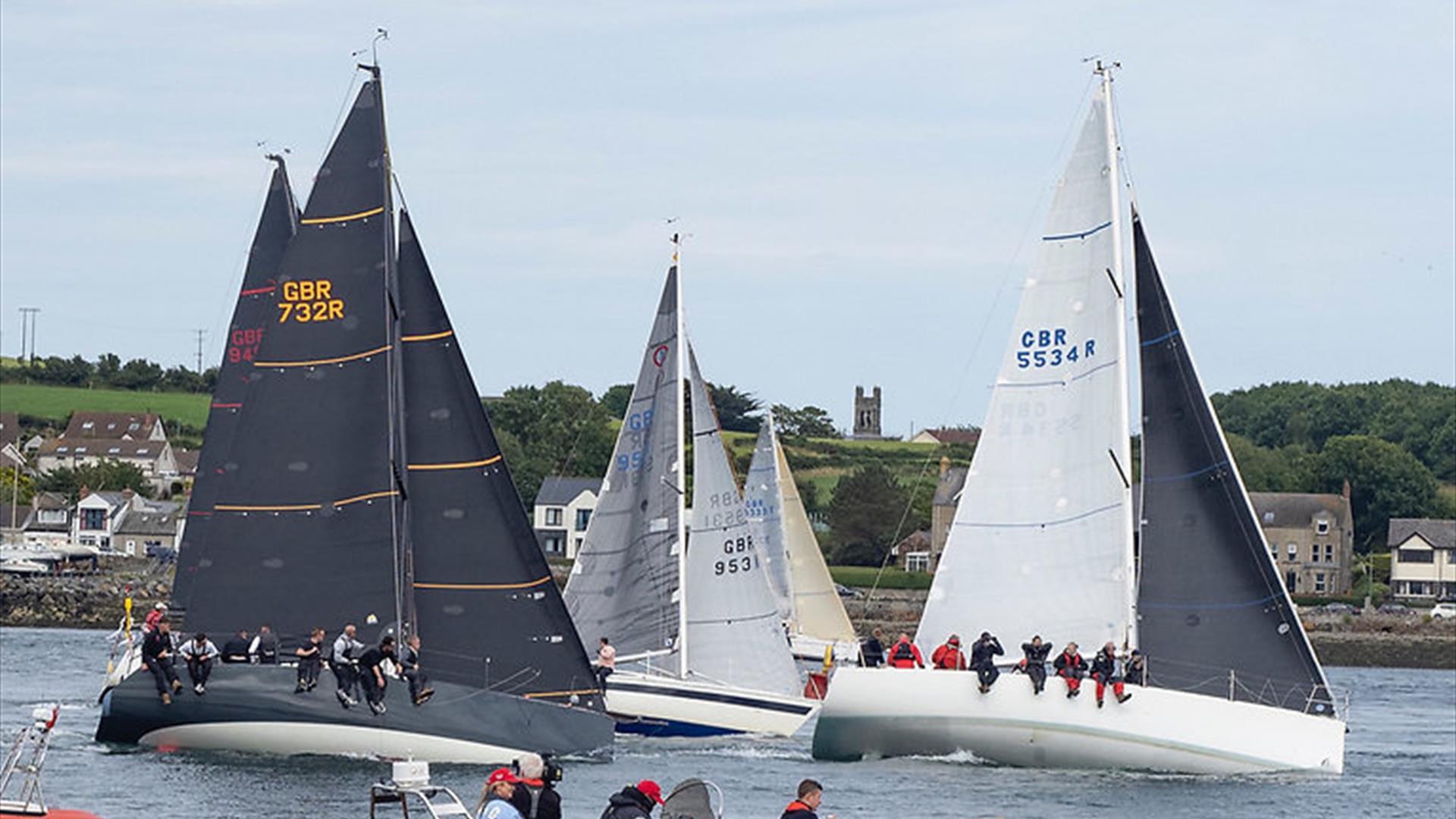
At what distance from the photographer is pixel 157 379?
644 feet

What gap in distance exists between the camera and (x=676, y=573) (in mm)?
41312

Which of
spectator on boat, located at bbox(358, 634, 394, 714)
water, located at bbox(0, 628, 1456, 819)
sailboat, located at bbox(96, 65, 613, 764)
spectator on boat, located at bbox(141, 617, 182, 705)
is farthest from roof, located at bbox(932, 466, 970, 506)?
spectator on boat, located at bbox(358, 634, 394, 714)

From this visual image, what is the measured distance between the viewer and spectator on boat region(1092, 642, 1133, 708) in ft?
110

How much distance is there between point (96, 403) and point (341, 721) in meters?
156

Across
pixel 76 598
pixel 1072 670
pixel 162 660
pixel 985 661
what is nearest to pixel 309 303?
pixel 162 660

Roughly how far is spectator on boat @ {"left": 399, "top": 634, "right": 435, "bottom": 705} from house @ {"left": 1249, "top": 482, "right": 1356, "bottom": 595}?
105351 millimetres

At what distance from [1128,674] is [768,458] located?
20.0 meters

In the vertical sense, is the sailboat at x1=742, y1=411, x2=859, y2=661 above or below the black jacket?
above

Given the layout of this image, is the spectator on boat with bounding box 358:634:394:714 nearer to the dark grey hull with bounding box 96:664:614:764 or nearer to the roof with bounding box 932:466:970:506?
the dark grey hull with bounding box 96:664:614:764

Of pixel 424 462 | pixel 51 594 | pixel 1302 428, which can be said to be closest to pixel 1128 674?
pixel 424 462

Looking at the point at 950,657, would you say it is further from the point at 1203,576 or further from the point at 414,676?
the point at 414,676

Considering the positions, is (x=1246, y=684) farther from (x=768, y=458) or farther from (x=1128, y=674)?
(x=768, y=458)

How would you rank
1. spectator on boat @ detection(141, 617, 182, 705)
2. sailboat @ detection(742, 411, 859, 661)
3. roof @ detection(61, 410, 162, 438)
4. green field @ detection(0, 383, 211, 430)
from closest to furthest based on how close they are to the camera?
spectator on boat @ detection(141, 617, 182, 705) < sailboat @ detection(742, 411, 859, 661) < roof @ detection(61, 410, 162, 438) < green field @ detection(0, 383, 211, 430)

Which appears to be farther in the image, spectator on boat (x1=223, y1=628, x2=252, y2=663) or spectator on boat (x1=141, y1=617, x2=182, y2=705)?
spectator on boat (x1=223, y1=628, x2=252, y2=663)
